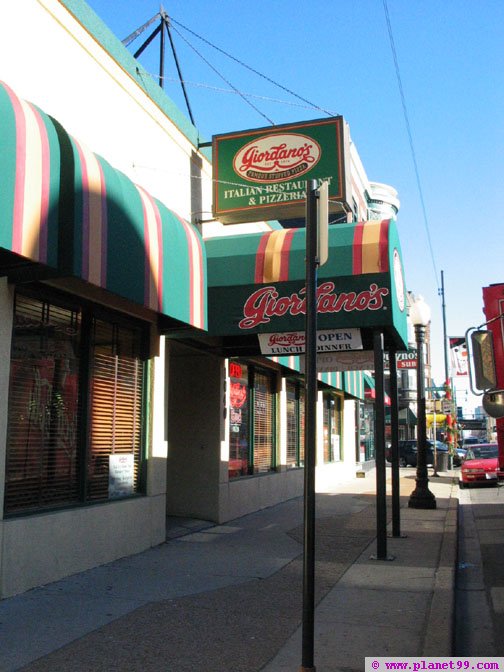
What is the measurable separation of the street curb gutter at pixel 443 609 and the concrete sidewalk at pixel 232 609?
15 millimetres

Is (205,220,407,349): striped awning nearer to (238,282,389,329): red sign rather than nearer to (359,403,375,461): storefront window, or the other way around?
(238,282,389,329): red sign

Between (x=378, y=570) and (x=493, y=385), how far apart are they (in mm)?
2844

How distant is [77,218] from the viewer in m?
6.33

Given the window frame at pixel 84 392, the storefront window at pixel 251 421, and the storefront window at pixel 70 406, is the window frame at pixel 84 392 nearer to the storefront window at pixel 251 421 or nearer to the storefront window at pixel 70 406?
the storefront window at pixel 70 406

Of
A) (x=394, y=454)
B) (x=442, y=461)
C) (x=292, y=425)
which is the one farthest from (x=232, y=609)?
(x=442, y=461)

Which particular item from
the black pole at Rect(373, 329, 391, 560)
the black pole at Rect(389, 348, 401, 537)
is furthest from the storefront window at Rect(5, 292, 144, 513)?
the black pole at Rect(389, 348, 401, 537)

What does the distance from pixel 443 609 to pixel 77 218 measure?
4.99 meters

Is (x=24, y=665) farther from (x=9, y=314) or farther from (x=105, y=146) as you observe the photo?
(x=105, y=146)

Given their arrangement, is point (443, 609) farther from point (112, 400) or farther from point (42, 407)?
point (112, 400)

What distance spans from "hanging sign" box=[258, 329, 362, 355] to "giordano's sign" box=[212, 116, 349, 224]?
2.02 metres

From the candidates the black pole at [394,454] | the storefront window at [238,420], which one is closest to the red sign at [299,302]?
the black pole at [394,454]

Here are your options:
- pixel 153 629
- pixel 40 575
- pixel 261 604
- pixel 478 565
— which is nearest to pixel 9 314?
pixel 40 575

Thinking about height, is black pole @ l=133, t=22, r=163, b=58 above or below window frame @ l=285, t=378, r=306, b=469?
above

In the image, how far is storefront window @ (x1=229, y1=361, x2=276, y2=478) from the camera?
500 inches
